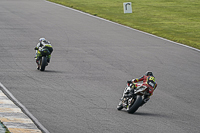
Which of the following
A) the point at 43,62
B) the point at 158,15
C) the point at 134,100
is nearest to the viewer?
Answer: the point at 134,100

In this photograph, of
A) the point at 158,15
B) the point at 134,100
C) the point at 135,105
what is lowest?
the point at 135,105

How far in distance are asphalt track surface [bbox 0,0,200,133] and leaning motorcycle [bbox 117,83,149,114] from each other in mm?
211

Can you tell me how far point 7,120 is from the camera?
34.0 ft

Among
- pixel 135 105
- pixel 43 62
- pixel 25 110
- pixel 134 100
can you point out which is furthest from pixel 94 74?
pixel 25 110

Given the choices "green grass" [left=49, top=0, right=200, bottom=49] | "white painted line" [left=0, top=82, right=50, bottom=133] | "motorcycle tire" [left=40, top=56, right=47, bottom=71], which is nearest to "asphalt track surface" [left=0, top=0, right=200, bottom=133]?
"white painted line" [left=0, top=82, right=50, bottom=133]

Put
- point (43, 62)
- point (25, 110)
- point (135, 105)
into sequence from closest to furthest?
1. point (25, 110)
2. point (135, 105)
3. point (43, 62)

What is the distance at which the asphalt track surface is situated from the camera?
1130 cm

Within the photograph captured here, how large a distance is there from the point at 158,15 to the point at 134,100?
26.5 metres

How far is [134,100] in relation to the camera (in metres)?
12.0

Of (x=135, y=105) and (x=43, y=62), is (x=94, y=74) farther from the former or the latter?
(x=135, y=105)

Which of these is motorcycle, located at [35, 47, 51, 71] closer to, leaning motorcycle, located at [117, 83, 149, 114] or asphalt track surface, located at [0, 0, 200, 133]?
asphalt track surface, located at [0, 0, 200, 133]

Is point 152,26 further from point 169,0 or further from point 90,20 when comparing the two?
point 169,0

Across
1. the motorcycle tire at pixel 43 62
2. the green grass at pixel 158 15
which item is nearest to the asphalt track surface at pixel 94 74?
the motorcycle tire at pixel 43 62

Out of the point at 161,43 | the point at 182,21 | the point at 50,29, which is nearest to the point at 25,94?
the point at 161,43
